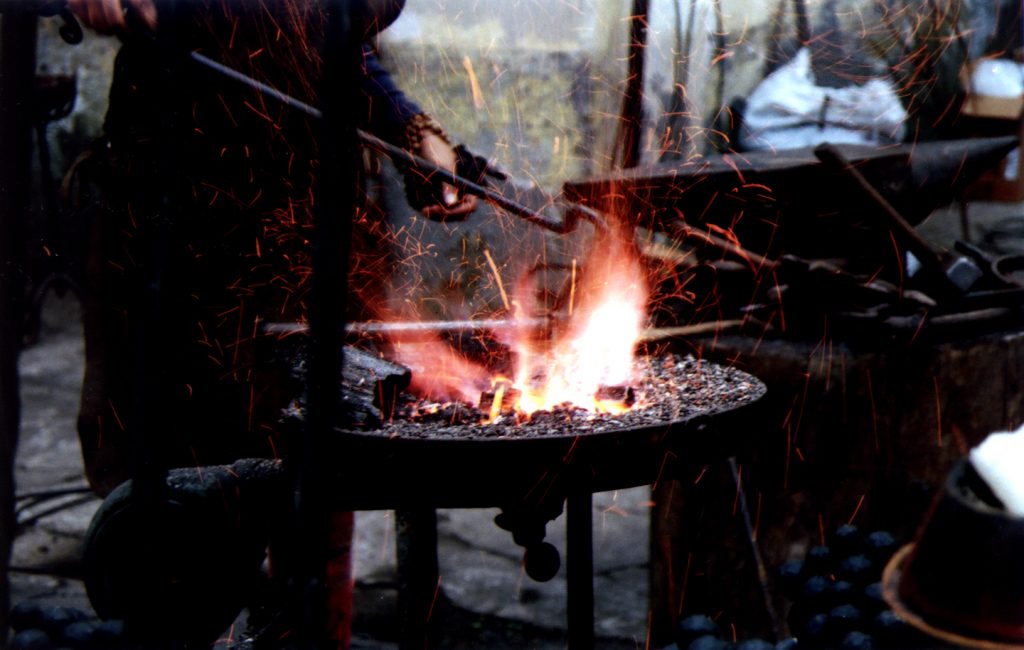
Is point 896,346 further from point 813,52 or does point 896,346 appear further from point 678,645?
point 813,52

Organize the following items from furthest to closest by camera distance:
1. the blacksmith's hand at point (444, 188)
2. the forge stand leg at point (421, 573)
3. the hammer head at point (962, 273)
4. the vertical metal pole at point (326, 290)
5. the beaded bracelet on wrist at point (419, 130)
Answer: the hammer head at point (962, 273), the beaded bracelet on wrist at point (419, 130), the blacksmith's hand at point (444, 188), the forge stand leg at point (421, 573), the vertical metal pole at point (326, 290)

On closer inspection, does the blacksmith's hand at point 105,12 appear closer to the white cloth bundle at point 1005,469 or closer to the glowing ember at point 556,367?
the glowing ember at point 556,367

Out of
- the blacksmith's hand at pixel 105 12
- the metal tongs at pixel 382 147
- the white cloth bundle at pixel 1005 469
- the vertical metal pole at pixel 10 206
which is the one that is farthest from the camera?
the blacksmith's hand at pixel 105 12

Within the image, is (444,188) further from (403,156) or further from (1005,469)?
(1005,469)

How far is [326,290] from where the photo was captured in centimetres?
129

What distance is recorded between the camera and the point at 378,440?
1.62 m

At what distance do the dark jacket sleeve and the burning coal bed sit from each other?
99 cm

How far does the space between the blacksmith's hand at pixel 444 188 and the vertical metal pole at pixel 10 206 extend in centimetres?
107

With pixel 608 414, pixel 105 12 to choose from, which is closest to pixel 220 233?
pixel 105 12

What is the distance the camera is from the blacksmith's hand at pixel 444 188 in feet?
8.52

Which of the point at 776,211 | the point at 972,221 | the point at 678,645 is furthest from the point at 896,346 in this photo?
the point at 972,221

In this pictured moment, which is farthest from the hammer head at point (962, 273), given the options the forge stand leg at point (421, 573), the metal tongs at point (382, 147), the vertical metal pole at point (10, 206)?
the vertical metal pole at point (10, 206)

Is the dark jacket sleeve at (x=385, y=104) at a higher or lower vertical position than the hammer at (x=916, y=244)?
higher

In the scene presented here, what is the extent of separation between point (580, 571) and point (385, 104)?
157cm
